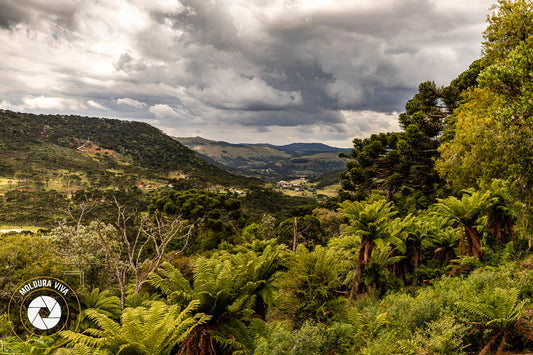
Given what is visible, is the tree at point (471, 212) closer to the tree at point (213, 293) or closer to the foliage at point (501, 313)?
the foliage at point (501, 313)

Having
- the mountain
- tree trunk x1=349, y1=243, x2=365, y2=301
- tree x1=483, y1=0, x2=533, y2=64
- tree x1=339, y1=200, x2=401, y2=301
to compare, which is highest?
the mountain

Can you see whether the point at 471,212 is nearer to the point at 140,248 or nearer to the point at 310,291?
the point at 310,291

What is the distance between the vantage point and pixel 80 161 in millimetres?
149500

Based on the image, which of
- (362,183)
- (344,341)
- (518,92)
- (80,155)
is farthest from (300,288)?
(80,155)

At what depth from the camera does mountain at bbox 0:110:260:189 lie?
118438mm

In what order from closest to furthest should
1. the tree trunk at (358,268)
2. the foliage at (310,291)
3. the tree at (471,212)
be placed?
the foliage at (310,291) → the tree at (471,212) → the tree trunk at (358,268)

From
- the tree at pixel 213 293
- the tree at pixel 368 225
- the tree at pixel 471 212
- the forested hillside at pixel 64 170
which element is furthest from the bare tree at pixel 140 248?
the forested hillside at pixel 64 170

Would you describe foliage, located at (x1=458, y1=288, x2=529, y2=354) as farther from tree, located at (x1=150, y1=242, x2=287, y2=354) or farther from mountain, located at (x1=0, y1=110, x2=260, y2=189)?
mountain, located at (x1=0, y1=110, x2=260, y2=189)

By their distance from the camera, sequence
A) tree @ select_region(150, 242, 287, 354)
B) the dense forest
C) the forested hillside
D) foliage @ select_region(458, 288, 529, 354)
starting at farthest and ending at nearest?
the forested hillside
tree @ select_region(150, 242, 287, 354)
the dense forest
foliage @ select_region(458, 288, 529, 354)

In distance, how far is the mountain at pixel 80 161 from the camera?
118 metres

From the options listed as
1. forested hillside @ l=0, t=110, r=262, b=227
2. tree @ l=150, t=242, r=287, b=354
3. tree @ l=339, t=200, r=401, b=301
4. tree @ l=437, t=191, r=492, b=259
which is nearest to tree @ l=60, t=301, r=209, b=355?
tree @ l=150, t=242, r=287, b=354

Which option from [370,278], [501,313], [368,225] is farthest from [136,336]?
[370,278]

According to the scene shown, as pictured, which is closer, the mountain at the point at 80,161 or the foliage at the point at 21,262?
the foliage at the point at 21,262

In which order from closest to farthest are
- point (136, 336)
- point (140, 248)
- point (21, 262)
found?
point (136, 336) < point (140, 248) < point (21, 262)
